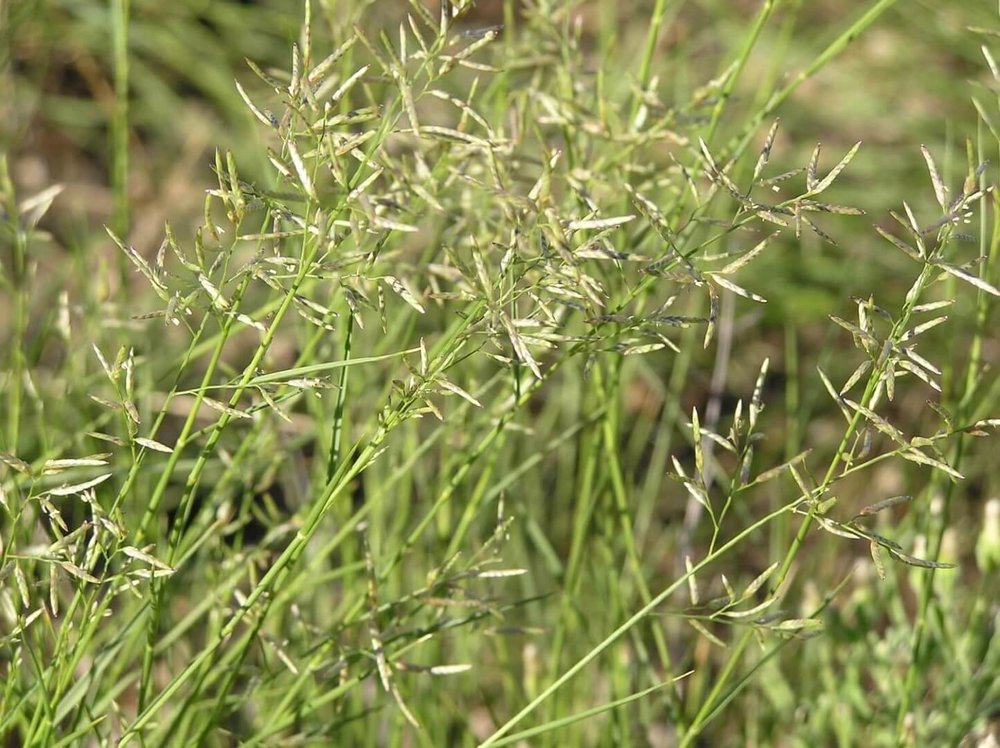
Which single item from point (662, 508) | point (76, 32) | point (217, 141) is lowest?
point (662, 508)

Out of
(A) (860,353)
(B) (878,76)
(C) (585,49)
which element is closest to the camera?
(A) (860,353)

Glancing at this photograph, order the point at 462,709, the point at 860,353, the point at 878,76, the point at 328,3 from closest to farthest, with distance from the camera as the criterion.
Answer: the point at 328,3 → the point at 462,709 → the point at 860,353 → the point at 878,76


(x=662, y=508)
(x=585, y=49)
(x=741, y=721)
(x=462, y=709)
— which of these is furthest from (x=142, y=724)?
(x=585, y=49)

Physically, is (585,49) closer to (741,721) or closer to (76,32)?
(76,32)

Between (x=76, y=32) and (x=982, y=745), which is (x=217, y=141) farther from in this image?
(x=982, y=745)

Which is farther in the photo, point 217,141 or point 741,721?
point 217,141

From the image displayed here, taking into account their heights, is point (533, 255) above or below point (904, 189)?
above

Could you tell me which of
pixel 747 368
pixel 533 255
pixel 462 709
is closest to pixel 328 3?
pixel 533 255
